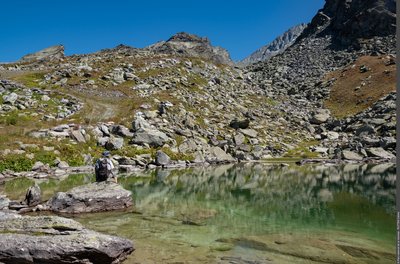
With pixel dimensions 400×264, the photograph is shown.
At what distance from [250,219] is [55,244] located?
12317 mm

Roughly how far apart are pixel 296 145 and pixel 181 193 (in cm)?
5084

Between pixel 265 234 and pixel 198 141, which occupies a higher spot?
pixel 198 141

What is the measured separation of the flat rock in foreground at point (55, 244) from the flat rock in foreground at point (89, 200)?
869cm

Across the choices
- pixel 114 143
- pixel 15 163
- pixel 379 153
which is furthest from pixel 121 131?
pixel 379 153

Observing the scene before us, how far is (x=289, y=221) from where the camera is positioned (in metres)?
21.9

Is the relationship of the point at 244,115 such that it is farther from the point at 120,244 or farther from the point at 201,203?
Result: the point at 120,244

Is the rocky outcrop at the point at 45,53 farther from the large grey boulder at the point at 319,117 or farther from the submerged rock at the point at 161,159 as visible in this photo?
the submerged rock at the point at 161,159

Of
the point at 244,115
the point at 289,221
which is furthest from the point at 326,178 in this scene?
the point at 244,115

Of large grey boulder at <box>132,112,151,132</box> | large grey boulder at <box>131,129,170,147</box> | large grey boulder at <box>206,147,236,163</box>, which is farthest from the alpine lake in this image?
large grey boulder at <box>132,112,151,132</box>

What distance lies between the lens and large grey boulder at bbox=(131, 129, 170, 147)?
5897 cm

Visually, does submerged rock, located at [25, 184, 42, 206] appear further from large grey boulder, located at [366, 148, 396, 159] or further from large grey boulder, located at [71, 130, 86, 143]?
large grey boulder, located at [366, 148, 396, 159]

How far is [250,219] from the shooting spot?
22.5 meters

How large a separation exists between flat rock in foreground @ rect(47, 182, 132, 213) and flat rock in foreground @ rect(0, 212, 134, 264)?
8.69 metres

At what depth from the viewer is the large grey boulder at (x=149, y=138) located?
58969mm
